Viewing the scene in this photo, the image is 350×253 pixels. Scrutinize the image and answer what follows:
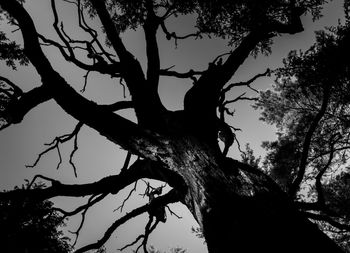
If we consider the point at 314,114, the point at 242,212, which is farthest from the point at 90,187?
the point at 314,114

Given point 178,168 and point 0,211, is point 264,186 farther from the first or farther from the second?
point 0,211

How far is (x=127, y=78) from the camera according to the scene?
205 inches

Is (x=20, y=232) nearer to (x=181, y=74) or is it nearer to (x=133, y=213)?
(x=133, y=213)

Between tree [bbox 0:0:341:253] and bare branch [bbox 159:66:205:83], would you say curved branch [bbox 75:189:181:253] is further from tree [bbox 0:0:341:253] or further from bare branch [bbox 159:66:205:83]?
bare branch [bbox 159:66:205:83]

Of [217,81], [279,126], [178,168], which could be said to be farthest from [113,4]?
[279,126]

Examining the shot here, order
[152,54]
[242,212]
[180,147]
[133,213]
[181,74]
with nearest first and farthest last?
[242,212], [180,147], [133,213], [152,54], [181,74]

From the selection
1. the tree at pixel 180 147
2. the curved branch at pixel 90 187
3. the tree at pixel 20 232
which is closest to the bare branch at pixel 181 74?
the tree at pixel 180 147

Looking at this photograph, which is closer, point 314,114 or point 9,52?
point 9,52

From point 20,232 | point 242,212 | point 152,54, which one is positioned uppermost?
point 152,54

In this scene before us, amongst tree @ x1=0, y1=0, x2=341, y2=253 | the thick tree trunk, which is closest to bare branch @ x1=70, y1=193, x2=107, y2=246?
tree @ x1=0, y1=0, x2=341, y2=253

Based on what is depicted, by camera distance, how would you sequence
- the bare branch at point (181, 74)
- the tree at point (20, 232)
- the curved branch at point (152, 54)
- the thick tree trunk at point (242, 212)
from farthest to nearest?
the bare branch at point (181, 74)
the curved branch at point (152, 54)
the tree at point (20, 232)
the thick tree trunk at point (242, 212)

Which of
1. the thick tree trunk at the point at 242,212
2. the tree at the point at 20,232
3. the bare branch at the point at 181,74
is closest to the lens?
the thick tree trunk at the point at 242,212

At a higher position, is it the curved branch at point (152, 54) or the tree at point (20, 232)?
the curved branch at point (152, 54)

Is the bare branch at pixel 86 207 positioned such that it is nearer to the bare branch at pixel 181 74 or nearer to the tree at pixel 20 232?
the tree at pixel 20 232
